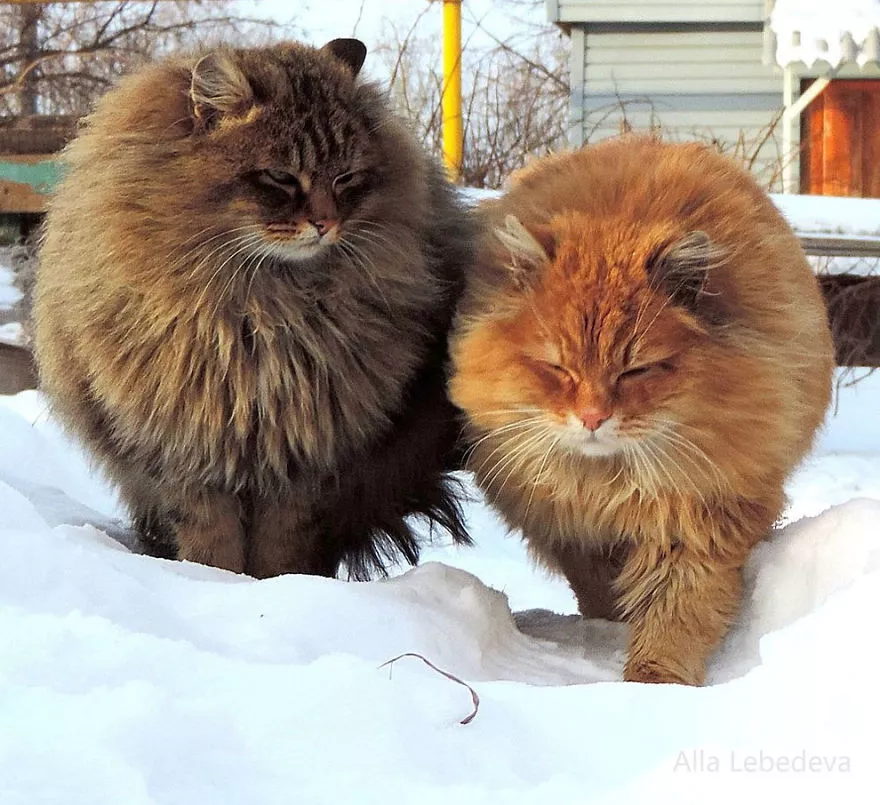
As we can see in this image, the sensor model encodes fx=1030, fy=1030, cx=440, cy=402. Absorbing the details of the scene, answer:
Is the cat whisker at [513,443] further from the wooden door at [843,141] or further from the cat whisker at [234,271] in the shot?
the wooden door at [843,141]

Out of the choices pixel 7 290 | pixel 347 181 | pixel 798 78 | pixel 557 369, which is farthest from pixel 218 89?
pixel 798 78

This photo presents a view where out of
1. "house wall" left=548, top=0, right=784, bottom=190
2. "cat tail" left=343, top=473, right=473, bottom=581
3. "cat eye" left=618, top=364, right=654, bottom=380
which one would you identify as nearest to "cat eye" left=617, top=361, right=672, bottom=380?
"cat eye" left=618, top=364, right=654, bottom=380

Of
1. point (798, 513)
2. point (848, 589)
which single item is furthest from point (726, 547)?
point (798, 513)

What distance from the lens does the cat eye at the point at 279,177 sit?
2340 millimetres

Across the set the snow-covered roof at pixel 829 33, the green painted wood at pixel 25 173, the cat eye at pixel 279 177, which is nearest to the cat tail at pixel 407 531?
the cat eye at pixel 279 177

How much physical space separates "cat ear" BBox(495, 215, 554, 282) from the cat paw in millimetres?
891

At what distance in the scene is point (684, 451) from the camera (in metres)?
2.21

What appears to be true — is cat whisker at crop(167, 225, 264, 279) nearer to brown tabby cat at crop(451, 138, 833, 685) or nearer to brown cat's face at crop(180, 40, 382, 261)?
brown cat's face at crop(180, 40, 382, 261)

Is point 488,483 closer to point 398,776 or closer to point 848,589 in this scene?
point 848,589

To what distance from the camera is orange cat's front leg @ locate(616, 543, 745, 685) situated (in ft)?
7.30

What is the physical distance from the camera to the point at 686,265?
7.06 ft

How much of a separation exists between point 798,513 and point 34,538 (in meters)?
3.87

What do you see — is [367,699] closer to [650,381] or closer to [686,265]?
[650,381]

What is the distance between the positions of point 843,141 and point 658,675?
9060 millimetres
